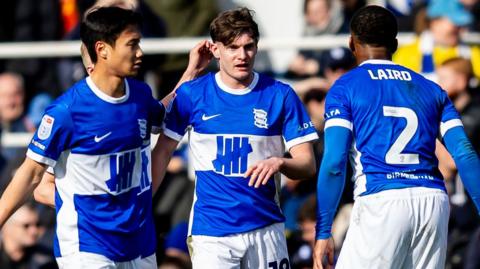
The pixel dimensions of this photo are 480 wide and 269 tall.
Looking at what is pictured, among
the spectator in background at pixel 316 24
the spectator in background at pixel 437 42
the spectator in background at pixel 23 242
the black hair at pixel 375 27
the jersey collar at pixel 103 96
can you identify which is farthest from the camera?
the spectator in background at pixel 316 24

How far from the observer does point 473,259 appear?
12555 millimetres

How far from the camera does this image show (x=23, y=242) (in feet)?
46.0

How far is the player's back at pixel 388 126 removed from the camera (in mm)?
9383

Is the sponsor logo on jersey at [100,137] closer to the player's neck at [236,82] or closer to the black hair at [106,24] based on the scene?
the black hair at [106,24]

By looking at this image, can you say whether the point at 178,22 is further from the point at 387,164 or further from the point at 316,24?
the point at 387,164

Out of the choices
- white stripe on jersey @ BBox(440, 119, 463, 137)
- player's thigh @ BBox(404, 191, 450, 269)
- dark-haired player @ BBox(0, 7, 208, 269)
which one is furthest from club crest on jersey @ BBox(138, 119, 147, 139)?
white stripe on jersey @ BBox(440, 119, 463, 137)

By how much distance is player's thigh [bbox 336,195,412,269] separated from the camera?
368 inches

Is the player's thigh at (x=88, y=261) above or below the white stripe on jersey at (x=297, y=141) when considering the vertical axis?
below

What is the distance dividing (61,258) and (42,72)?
6.79m

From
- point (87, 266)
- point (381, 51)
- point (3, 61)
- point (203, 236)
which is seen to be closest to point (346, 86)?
point (381, 51)

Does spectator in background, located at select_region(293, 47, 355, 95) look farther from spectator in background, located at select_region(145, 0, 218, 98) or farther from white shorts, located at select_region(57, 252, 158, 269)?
white shorts, located at select_region(57, 252, 158, 269)

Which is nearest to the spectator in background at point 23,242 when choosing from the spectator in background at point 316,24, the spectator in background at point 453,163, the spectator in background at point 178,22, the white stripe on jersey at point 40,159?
the spectator in background at point 178,22

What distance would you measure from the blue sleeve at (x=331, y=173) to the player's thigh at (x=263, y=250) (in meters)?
0.38

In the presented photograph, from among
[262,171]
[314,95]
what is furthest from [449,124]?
[314,95]
